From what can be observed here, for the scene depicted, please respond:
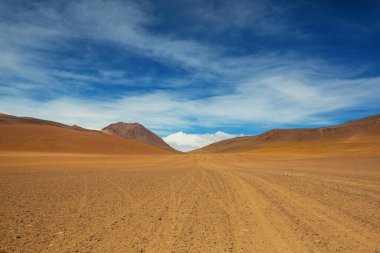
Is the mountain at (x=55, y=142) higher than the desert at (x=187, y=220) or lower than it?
higher

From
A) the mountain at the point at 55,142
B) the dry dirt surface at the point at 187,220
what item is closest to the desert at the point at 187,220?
the dry dirt surface at the point at 187,220

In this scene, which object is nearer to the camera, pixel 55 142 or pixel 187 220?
pixel 187 220

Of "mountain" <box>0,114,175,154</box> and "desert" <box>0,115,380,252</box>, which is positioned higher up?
"mountain" <box>0,114,175,154</box>

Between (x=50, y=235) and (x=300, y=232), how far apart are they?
4.93m

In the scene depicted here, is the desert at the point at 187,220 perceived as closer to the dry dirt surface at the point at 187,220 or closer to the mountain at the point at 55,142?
the dry dirt surface at the point at 187,220

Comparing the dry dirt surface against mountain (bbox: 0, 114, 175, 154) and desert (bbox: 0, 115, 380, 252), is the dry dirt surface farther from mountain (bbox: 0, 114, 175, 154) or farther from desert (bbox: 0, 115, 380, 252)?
mountain (bbox: 0, 114, 175, 154)

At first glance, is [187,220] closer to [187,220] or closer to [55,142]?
[187,220]

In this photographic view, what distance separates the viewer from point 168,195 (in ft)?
33.6

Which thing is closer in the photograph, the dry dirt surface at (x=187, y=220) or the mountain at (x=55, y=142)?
the dry dirt surface at (x=187, y=220)

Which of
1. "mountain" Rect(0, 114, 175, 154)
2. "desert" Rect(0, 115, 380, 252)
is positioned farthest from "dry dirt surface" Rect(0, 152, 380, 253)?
"mountain" Rect(0, 114, 175, 154)

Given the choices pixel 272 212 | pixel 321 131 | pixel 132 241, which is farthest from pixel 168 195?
pixel 321 131

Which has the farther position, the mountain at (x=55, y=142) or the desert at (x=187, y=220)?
the mountain at (x=55, y=142)

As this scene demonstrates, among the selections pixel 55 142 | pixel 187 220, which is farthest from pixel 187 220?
pixel 55 142

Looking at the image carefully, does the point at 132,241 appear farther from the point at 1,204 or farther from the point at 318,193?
the point at 318,193
